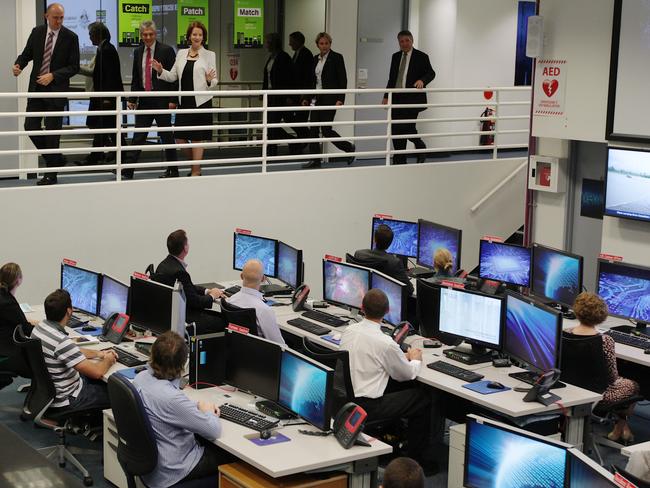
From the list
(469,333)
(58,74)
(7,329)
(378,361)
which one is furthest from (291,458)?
(58,74)

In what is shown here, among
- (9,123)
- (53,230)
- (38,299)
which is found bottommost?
(38,299)

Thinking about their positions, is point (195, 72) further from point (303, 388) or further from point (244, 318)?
point (303, 388)

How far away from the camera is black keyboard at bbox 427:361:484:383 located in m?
6.83

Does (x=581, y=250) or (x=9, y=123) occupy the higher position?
(x=9, y=123)

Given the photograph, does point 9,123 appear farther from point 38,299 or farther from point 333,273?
point 333,273

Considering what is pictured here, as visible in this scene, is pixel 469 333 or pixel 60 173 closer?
pixel 469 333

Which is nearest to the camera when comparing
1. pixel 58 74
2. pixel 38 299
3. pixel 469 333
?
pixel 469 333

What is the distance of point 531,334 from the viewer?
22.2ft

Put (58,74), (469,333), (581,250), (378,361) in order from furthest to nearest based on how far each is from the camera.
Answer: (581,250) < (58,74) < (469,333) < (378,361)

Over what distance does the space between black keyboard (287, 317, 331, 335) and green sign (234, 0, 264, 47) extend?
5679mm

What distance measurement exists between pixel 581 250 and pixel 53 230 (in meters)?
5.56

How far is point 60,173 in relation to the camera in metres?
10.8

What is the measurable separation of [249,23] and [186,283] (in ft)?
18.4

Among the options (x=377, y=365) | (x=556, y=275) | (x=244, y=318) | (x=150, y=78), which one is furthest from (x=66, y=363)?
(x=150, y=78)
